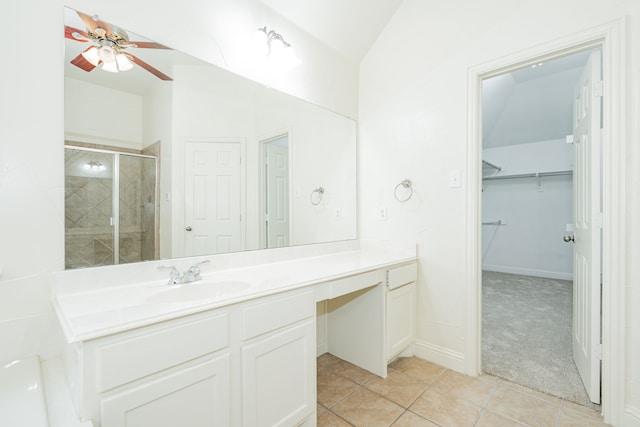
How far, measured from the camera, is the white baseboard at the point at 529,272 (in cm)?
452

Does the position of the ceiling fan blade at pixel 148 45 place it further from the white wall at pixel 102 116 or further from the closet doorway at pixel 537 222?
the closet doorway at pixel 537 222

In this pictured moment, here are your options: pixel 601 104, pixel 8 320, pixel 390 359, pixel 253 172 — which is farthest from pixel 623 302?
pixel 8 320

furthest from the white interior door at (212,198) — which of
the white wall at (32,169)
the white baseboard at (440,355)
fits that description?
the white baseboard at (440,355)

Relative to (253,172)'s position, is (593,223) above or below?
below

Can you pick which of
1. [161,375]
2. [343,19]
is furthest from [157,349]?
[343,19]

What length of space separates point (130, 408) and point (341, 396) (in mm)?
1245

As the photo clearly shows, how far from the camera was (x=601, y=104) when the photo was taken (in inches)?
62.7

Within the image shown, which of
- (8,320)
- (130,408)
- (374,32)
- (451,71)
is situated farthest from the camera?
(374,32)

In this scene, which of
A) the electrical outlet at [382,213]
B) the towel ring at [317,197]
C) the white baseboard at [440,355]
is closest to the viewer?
the white baseboard at [440,355]

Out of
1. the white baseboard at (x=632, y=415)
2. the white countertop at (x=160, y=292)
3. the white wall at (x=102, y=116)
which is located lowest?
the white baseboard at (x=632, y=415)

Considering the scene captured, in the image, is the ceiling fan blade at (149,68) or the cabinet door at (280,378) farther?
the ceiling fan blade at (149,68)

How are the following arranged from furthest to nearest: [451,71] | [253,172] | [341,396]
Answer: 1. [451,71]
2. [253,172]
3. [341,396]

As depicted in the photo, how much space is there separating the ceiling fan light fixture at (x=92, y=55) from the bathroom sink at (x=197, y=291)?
106 cm

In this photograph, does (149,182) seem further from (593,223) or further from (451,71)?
(593,223)
